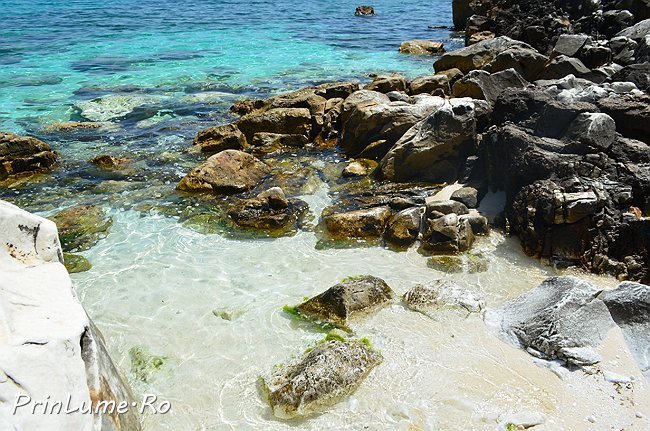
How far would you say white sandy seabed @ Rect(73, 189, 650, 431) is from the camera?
5191mm

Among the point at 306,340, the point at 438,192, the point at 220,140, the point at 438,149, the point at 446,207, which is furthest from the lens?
the point at 220,140

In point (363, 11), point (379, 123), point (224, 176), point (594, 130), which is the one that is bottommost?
point (224, 176)

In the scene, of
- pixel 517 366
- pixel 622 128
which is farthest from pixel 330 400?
pixel 622 128

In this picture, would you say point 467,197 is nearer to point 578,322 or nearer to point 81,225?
point 578,322

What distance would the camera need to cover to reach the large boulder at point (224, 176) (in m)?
10.9

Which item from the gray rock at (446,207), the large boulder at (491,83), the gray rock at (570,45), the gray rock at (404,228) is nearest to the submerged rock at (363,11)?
the gray rock at (570,45)

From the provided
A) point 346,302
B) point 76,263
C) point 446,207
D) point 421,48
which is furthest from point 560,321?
point 421,48

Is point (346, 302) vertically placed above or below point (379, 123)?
below

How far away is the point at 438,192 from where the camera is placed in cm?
1043

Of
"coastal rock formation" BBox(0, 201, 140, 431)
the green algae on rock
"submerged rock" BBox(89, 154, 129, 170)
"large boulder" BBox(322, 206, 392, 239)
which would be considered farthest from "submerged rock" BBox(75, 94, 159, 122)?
"coastal rock formation" BBox(0, 201, 140, 431)

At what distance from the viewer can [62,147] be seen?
46.4 ft

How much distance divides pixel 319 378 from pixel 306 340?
103cm

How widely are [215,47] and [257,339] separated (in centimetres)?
2650

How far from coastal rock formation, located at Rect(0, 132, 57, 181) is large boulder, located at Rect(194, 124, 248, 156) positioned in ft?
12.3
